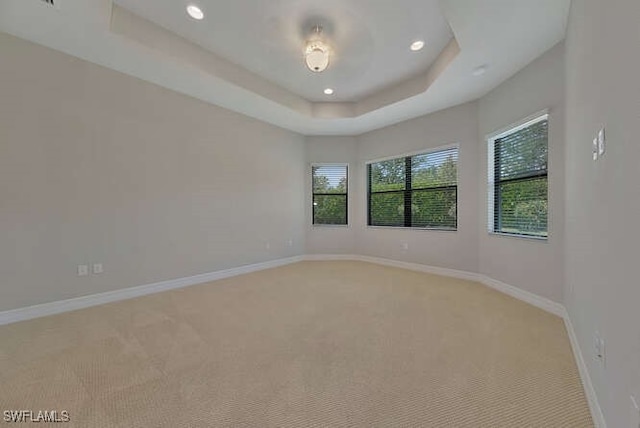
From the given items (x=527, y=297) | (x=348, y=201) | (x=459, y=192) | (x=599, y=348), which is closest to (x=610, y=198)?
(x=599, y=348)

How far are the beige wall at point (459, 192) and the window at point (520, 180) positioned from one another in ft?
1.16

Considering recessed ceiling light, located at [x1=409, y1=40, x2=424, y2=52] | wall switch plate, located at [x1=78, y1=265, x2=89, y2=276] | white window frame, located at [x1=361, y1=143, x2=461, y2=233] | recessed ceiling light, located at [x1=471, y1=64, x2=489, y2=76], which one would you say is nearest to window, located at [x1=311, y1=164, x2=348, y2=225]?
white window frame, located at [x1=361, y1=143, x2=461, y2=233]

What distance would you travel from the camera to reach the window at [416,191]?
15.0ft

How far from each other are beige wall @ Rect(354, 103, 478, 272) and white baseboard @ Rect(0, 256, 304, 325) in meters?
2.74

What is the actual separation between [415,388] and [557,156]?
2.89m

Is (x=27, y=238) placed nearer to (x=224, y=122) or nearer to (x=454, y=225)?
(x=224, y=122)

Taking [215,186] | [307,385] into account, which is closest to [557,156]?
[307,385]

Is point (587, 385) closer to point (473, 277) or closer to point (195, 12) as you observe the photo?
point (473, 277)

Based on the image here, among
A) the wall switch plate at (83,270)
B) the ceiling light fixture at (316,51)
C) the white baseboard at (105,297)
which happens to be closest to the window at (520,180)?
the ceiling light fixture at (316,51)

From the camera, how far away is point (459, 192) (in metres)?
4.36

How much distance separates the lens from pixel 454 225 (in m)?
4.50

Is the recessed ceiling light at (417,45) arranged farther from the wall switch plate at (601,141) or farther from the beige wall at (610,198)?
the wall switch plate at (601,141)

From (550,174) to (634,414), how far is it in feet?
8.95

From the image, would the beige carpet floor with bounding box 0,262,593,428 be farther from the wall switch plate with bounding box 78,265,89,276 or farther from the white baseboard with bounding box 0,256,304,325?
the wall switch plate with bounding box 78,265,89,276
